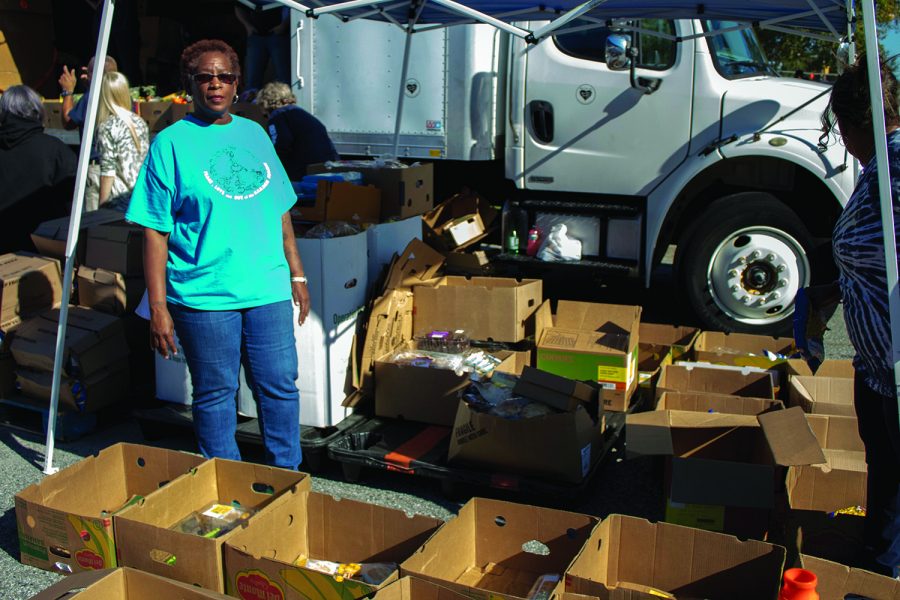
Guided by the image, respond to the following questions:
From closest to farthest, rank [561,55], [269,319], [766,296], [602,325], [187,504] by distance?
[187,504], [269,319], [602,325], [766,296], [561,55]

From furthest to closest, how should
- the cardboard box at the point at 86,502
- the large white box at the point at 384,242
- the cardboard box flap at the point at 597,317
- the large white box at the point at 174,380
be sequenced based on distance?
the cardboard box flap at the point at 597,317 → the large white box at the point at 384,242 → the large white box at the point at 174,380 → the cardboard box at the point at 86,502

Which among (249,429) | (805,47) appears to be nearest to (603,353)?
(249,429)

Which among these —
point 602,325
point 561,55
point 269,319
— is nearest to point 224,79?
point 269,319

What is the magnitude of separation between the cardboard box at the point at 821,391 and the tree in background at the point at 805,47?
8.84 metres

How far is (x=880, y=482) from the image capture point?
2.85 meters

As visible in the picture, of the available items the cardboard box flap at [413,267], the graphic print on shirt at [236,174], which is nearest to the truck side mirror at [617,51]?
the cardboard box flap at [413,267]

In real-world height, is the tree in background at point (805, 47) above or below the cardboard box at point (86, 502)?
above

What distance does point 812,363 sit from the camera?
9.89ft

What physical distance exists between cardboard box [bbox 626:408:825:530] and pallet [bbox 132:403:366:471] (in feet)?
4.86

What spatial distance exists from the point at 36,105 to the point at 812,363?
4953 millimetres

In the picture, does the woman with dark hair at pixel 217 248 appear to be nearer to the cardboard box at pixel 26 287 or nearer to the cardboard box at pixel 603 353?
the cardboard box at pixel 603 353

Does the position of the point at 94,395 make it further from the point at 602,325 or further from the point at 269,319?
the point at 602,325

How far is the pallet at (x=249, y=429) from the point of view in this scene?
4.33m

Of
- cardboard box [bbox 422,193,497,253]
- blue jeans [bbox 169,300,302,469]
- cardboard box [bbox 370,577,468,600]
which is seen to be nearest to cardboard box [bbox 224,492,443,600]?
cardboard box [bbox 370,577,468,600]
